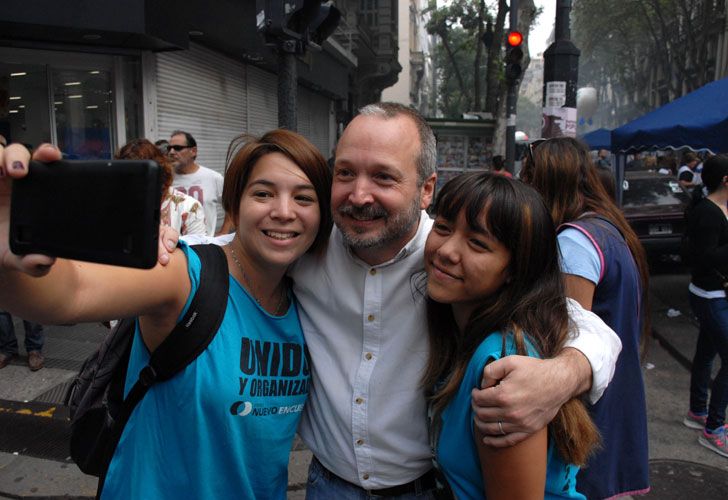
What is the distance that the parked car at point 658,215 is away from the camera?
9484 millimetres

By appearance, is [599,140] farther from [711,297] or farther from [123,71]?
[711,297]

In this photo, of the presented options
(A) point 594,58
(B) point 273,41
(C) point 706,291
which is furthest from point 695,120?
(A) point 594,58

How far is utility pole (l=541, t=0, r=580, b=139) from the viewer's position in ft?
20.3

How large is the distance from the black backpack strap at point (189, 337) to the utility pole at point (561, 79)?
548cm

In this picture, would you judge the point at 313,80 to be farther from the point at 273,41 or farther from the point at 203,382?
the point at 203,382

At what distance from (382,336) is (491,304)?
0.41 metres

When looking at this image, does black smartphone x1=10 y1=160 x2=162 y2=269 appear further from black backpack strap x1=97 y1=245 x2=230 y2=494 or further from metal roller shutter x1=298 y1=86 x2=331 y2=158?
metal roller shutter x1=298 y1=86 x2=331 y2=158

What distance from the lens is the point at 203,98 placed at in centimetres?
1030

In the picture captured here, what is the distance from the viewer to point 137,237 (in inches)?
35.4

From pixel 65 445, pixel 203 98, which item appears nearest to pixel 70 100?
pixel 203 98

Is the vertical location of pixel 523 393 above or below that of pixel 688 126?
below

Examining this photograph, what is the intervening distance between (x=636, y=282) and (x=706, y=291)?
2.52 m

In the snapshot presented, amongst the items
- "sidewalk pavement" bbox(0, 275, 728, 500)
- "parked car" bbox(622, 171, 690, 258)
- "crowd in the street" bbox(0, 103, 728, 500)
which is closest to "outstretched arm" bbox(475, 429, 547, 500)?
"crowd in the street" bbox(0, 103, 728, 500)

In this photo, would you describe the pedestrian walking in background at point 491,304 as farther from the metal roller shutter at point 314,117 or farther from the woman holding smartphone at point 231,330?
the metal roller shutter at point 314,117
